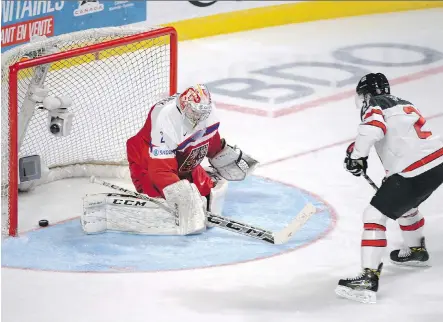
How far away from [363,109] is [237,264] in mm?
832

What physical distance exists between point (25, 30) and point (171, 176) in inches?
113

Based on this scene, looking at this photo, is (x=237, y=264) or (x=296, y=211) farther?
(x=296, y=211)

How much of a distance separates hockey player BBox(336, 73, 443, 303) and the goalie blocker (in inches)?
34.3

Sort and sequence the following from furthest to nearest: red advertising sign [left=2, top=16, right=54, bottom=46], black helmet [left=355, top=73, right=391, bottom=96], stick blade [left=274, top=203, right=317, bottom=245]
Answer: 1. red advertising sign [left=2, top=16, right=54, bottom=46]
2. stick blade [left=274, top=203, right=317, bottom=245]
3. black helmet [left=355, top=73, right=391, bottom=96]

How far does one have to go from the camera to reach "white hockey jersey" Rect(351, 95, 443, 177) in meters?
4.61

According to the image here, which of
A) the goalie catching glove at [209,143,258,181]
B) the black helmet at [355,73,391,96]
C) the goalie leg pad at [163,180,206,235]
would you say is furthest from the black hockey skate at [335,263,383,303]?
the goalie catching glove at [209,143,258,181]

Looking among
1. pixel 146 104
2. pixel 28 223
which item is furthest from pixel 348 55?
pixel 28 223

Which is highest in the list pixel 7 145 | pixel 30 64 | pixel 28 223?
pixel 30 64

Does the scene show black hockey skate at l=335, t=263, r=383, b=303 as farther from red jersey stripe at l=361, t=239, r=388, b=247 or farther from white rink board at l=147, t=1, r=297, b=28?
white rink board at l=147, t=1, r=297, b=28

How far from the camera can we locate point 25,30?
775 centimetres

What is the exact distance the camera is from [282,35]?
9672 mm

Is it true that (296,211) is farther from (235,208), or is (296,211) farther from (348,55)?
(348,55)

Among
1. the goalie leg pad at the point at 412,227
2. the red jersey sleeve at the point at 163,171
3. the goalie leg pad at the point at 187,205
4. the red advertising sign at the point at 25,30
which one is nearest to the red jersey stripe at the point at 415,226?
the goalie leg pad at the point at 412,227

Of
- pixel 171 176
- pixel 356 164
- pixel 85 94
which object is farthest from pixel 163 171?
pixel 85 94
